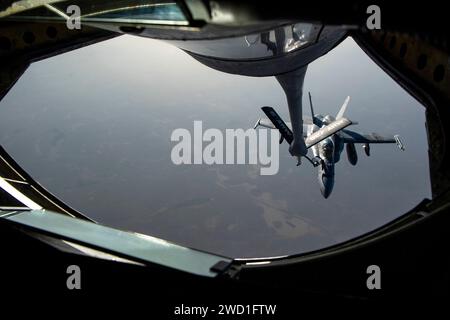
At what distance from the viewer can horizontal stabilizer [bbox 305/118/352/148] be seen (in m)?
22.5

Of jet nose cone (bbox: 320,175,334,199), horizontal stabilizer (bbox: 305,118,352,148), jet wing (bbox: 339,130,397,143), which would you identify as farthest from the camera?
jet nose cone (bbox: 320,175,334,199)

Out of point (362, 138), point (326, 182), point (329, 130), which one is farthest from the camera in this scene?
point (326, 182)

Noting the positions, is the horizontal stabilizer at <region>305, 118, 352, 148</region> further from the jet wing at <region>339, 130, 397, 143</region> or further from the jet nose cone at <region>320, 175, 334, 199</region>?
the jet nose cone at <region>320, 175, 334, 199</region>

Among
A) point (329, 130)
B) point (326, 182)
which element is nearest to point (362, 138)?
point (326, 182)

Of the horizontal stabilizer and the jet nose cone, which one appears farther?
the jet nose cone

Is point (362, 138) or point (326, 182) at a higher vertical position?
point (362, 138)

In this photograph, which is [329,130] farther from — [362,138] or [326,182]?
[326,182]

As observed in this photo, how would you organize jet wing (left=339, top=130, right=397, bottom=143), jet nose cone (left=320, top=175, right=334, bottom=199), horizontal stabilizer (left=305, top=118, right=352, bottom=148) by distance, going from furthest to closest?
jet nose cone (left=320, top=175, right=334, bottom=199) → jet wing (left=339, top=130, right=397, bottom=143) → horizontal stabilizer (left=305, top=118, right=352, bottom=148)

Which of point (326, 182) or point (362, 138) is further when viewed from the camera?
point (326, 182)

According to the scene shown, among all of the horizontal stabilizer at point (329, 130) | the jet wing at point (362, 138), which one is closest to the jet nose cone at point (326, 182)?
the jet wing at point (362, 138)

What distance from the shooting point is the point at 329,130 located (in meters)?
23.1

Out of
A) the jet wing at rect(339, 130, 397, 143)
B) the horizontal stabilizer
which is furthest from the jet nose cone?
the horizontal stabilizer

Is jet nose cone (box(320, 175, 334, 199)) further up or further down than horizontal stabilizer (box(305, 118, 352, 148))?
further down

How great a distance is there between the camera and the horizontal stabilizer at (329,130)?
22450 mm
